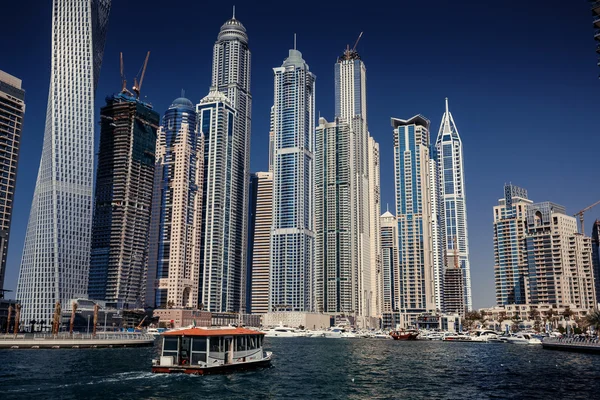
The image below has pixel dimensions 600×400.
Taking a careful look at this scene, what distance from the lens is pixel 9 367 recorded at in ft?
245

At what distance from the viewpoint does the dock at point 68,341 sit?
11956 cm

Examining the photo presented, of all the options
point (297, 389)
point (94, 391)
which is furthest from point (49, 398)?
point (297, 389)

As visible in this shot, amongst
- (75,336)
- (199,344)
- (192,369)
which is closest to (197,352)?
(199,344)

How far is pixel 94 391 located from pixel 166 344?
1351cm

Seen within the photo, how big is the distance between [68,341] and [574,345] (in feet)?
383

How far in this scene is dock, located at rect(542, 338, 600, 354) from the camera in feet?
411

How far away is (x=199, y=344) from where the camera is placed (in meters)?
66.2

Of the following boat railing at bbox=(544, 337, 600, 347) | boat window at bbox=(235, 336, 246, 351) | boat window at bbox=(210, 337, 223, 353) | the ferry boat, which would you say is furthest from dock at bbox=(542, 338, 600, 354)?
boat window at bbox=(210, 337, 223, 353)

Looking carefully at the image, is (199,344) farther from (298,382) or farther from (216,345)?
(298,382)

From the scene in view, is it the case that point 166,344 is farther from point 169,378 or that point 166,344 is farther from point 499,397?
point 499,397

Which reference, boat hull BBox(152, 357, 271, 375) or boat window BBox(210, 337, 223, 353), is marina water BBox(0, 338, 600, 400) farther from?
boat window BBox(210, 337, 223, 353)

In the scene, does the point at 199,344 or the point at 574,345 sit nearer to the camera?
the point at 199,344

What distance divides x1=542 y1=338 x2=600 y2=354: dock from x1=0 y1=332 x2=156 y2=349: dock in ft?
344

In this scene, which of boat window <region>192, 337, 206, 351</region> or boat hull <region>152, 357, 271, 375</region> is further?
boat window <region>192, 337, 206, 351</region>
